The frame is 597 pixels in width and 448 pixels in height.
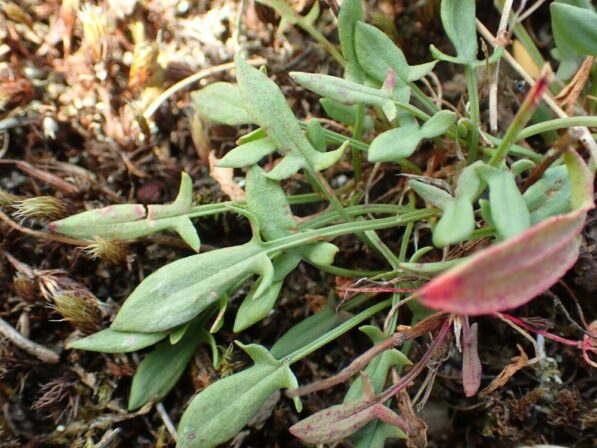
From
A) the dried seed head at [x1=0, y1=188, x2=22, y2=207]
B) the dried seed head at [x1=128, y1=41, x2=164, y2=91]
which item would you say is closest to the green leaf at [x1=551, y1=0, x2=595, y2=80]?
the dried seed head at [x1=128, y1=41, x2=164, y2=91]

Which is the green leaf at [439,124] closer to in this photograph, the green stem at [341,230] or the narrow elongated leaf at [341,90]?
the narrow elongated leaf at [341,90]

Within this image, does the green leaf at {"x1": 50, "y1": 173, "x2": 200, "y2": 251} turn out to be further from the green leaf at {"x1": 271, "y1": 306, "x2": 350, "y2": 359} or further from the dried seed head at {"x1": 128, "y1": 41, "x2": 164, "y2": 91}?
the dried seed head at {"x1": 128, "y1": 41, "x2": 164, "y2": 91}

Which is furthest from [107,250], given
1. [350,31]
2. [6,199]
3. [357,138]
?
[350,31]

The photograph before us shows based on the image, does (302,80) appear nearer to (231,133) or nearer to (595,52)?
(231,133)

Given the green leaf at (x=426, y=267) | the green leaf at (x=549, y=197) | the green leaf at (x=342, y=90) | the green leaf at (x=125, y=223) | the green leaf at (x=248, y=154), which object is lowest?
the green leaf at (x=125, y=223)

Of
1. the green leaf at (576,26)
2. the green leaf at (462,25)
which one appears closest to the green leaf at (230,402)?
the green leaf at (462,25)
